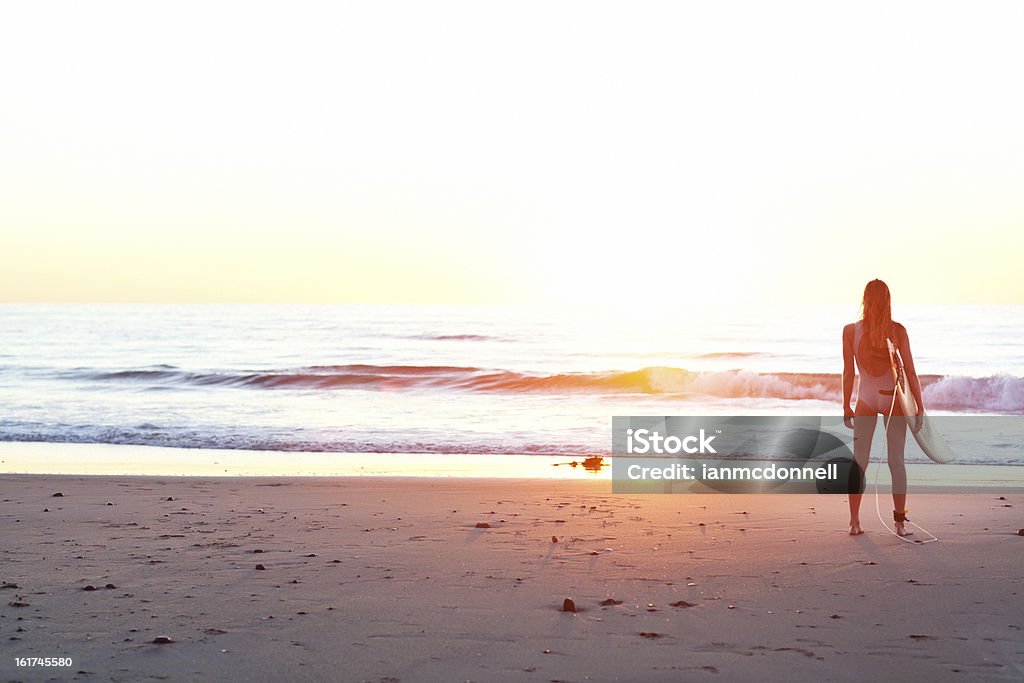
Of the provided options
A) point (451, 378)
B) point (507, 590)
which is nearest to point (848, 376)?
point (507, 590)

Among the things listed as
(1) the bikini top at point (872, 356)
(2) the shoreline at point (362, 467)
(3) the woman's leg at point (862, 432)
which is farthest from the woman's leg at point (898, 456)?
(2) the shoreline at point (362, 467)

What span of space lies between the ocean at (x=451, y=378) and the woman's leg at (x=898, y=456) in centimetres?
636

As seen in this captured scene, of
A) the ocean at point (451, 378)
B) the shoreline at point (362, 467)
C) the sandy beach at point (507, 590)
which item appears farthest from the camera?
the ocean at point (451, 378)

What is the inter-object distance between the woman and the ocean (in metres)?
6.62

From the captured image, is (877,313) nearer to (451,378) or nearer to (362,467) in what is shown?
(362,467)

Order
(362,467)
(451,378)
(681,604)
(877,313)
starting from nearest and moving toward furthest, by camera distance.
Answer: (681,604)
(877,313)
(362,467)
(451,378)

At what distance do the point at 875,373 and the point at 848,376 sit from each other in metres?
0.23

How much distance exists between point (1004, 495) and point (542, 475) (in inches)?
189

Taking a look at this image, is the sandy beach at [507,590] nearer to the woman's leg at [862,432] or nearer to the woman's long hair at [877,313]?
the woman's leg at [862,432]

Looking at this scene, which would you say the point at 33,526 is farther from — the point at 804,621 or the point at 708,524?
the point at 804,621

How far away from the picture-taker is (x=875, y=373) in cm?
660

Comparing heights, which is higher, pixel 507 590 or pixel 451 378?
pixel 507 590

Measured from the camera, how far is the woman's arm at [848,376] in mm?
6395

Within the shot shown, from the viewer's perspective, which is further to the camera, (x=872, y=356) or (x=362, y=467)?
(x=362, y=467)
